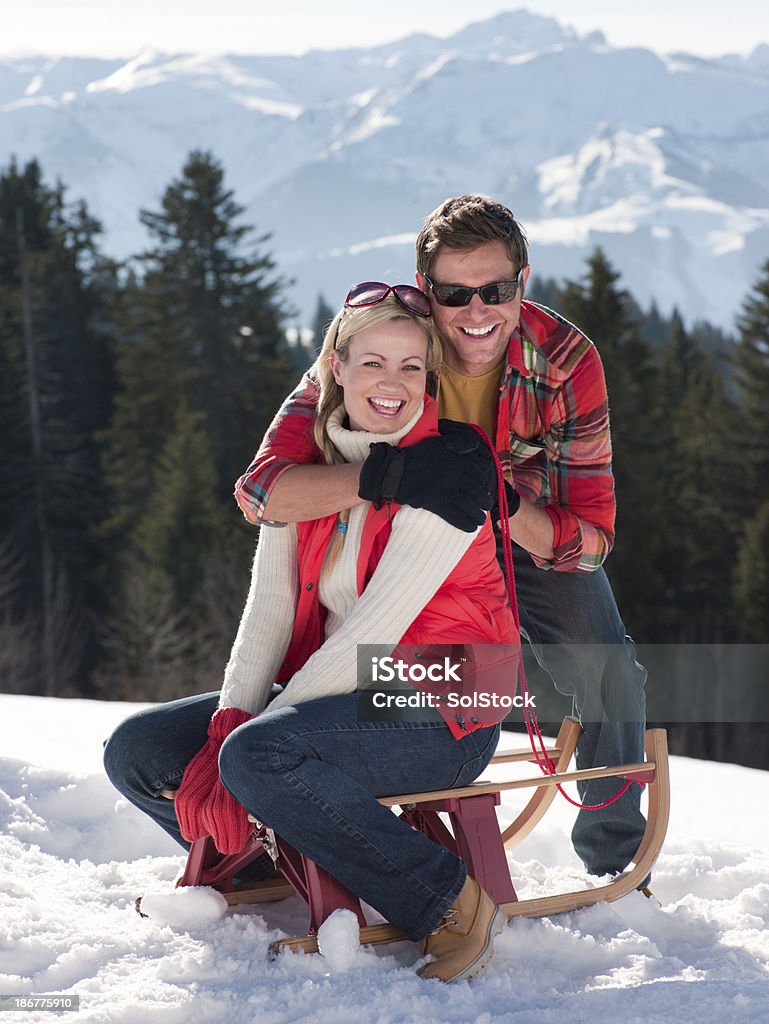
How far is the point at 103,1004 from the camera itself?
2486 millimetres

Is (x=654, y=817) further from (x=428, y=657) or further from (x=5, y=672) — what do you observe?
(x=5, y=672)

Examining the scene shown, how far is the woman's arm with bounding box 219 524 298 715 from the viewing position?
9.80ft

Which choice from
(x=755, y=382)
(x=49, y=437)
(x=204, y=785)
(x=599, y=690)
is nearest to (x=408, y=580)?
(x=204, y=785)

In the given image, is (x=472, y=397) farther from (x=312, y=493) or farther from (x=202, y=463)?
(x=202, y=463)

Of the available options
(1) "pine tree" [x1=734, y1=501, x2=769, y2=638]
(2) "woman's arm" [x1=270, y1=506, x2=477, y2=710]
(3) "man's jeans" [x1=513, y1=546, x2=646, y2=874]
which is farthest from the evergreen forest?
(2) "woman's arm" [x1=270, y1=506, x2=477, y2=710]

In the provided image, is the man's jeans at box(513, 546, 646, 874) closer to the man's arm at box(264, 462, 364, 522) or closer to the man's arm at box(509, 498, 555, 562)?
the man's arm at box(509, 498, 555, 562)

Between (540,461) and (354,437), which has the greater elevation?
(354,437)

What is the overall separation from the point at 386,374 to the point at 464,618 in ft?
2.02

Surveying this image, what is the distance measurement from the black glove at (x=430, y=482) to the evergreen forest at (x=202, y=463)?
92.7 ft

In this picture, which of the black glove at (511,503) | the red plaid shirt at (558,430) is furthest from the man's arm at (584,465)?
the black glove at (511,503)

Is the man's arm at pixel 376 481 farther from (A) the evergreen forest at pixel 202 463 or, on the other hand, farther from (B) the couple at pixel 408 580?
(A) the evergreen forest at pixel 202 463

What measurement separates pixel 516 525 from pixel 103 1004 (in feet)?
4.93

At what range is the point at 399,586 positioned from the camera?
2783 mm

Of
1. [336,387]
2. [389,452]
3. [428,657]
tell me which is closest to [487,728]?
[428,657]
